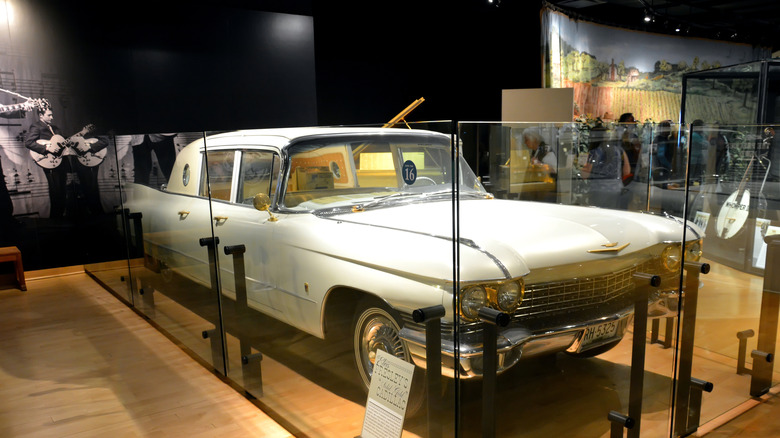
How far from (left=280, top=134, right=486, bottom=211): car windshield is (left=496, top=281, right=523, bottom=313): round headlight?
331 millimetres

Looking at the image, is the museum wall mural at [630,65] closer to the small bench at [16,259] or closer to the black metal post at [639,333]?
the black metal post at [639,333]

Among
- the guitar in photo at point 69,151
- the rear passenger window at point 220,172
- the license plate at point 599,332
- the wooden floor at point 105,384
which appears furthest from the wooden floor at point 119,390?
the guitar in photo at point 69,151

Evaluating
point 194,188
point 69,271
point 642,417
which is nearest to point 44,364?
point 194,188

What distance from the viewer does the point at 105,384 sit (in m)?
3.54

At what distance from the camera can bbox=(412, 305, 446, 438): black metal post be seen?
186 centimetres

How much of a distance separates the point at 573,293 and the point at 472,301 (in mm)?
387

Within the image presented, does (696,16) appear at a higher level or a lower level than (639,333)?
higher

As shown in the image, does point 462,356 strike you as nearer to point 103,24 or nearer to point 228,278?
point 228,278

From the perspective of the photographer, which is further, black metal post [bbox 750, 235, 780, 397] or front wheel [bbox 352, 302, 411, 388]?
black metal post [bbox 750, 235, 780, 397]

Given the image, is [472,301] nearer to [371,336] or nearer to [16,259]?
[371,336]

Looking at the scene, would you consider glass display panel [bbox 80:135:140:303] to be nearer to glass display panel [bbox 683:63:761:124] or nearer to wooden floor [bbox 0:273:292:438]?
wooden floor [bbox 0:273:292:438]

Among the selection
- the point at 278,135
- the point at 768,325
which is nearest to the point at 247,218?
the point at 278,135

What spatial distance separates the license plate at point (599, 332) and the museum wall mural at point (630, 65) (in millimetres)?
7846

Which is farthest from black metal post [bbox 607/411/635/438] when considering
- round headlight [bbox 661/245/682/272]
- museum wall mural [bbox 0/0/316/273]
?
museum wall mural [bbox 0/0/316/273]
